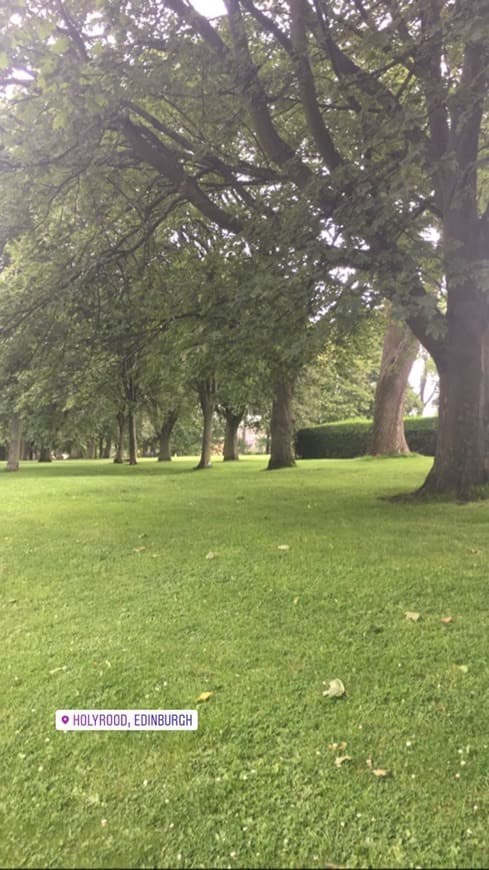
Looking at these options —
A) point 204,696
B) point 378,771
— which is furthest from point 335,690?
point 204,696

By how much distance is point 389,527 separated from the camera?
6.10m

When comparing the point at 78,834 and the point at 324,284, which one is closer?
the point at 78,834

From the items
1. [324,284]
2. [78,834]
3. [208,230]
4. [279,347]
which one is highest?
[208,230]

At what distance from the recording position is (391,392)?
16.3 meters

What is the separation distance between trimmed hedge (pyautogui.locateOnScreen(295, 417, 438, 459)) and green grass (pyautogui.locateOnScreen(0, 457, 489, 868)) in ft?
55.2

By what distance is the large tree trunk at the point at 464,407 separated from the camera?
7.34 metres

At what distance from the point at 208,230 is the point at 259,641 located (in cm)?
884

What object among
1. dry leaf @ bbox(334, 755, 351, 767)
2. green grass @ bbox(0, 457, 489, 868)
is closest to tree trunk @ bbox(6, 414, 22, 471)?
green grass @ bbox(0, 457, 489, 868)

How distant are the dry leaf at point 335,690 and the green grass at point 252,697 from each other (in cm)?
4

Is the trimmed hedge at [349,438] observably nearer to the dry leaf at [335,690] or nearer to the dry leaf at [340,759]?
the dry leaf at [335,690]

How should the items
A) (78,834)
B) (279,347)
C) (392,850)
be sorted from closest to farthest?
(392,850)
(78,834)
(279,347)

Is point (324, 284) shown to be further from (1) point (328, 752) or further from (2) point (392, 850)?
(2) point (392, 850)

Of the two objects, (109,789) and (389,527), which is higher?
(389,527)

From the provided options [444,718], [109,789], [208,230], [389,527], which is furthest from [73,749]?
[208,230]
